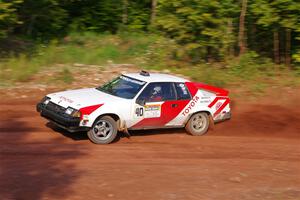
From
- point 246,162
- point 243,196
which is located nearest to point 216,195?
point 243,196

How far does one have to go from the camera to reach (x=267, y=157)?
12.4 m

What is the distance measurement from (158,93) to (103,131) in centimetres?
161

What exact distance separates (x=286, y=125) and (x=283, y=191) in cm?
522

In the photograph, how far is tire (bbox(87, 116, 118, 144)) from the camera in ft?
39.6

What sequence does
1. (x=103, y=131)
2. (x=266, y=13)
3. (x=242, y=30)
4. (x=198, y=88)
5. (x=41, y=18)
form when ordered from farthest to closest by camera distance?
(x=41, y=18) → (x=242, y=30) → (x=266, y=13) → (x=198, y=88) → (x=103, y=131)

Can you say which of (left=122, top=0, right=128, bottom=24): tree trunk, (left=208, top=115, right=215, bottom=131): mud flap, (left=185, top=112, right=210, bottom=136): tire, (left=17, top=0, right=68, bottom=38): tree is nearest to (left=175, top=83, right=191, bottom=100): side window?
(left=185, top=112, right=210, bottom=136): tire

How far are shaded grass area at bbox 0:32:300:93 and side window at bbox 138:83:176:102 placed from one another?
505 centimetres

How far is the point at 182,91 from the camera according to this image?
44.0 feet

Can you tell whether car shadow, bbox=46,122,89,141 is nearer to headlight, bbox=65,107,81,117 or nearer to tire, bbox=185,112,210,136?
headlight, bbox=65,107,81,117

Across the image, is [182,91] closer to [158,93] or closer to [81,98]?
[158,93]

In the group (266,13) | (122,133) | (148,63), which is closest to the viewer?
(122,133)

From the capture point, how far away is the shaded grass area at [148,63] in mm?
18297

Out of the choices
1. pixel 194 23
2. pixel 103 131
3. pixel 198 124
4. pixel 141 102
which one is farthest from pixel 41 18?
pixel 103 131

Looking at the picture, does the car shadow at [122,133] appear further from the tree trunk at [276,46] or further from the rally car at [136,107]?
the tree trunk at [276,46]
